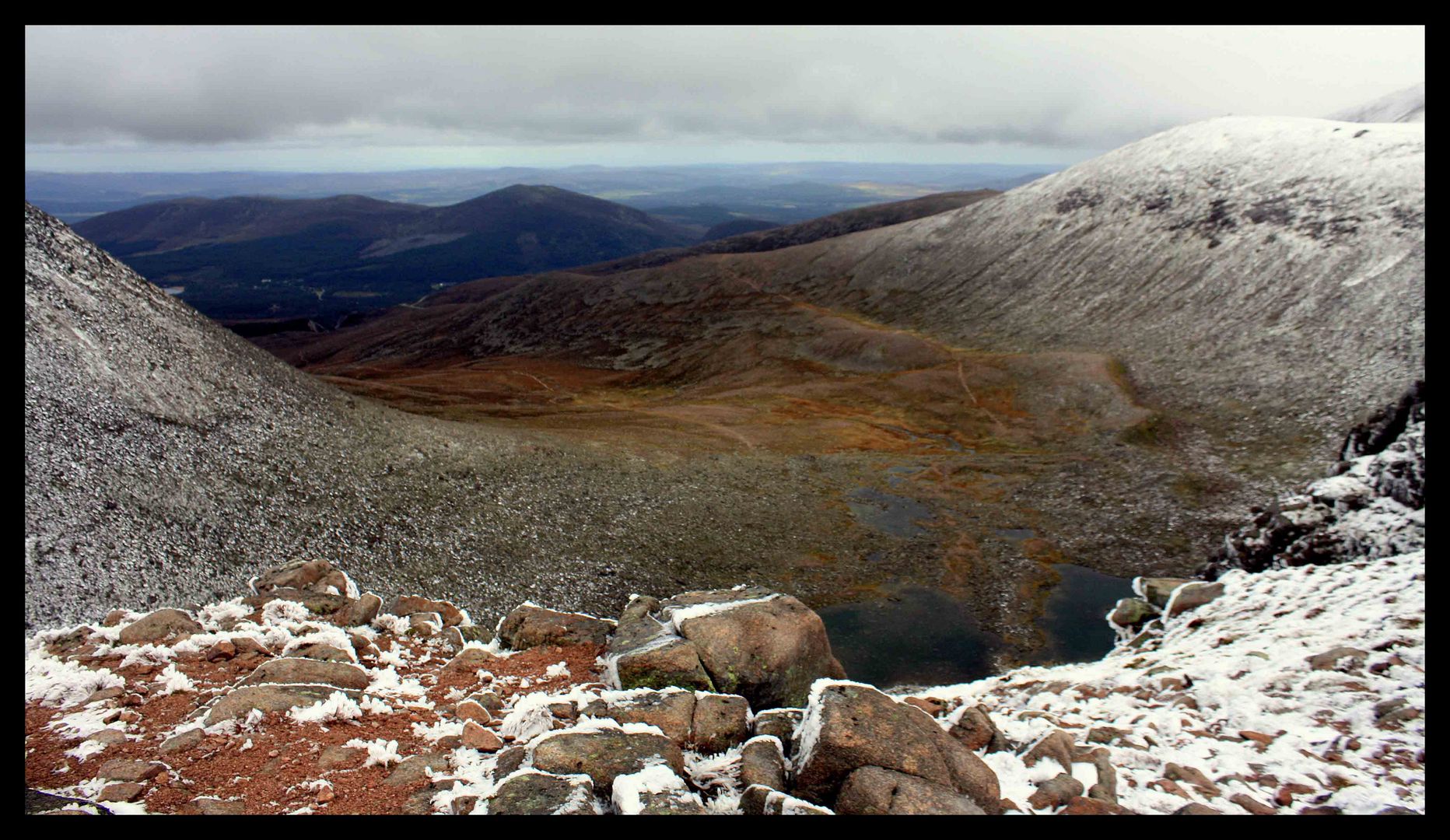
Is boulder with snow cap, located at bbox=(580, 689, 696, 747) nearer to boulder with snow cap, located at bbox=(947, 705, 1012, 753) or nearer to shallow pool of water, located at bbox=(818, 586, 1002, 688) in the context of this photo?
boulder with snow cap, located at bbox=(947, 705, 1012, 753)

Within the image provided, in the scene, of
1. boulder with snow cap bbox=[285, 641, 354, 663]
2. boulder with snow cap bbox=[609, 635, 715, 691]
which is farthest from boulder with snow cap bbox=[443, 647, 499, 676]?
boulder with snow cap bbox=[609, 635, 715, 691]

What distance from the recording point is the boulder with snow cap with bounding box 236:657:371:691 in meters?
14.6

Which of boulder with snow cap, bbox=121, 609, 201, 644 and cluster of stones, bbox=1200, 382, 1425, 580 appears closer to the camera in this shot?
boulder with snow cap, bbox=121, 609, 201, 644

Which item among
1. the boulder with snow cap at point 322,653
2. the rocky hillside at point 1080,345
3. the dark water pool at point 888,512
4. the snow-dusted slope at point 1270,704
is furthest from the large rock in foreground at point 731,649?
the dark water pool at point 888,512

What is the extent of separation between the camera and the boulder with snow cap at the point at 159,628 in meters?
16.1

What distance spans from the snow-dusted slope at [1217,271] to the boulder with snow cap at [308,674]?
6510 cm

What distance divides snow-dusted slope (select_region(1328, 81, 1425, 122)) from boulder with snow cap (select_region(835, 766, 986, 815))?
660ft

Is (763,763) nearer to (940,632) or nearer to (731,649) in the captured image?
(731,649)

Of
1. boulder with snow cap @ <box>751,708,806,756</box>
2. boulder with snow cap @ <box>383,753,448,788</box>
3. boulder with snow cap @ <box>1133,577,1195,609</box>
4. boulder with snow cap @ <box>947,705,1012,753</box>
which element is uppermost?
boulder with snow cap @ <box>383,753,448,788</box>

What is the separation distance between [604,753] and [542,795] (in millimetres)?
1606

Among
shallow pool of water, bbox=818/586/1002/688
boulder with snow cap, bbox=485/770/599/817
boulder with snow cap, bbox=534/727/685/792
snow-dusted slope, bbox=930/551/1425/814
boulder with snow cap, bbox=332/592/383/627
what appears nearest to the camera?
boulder with snow cap, bbox=485/770/599/817

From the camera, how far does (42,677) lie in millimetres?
13953

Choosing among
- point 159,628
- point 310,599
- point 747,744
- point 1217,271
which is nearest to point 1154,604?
point 747,744
